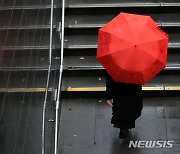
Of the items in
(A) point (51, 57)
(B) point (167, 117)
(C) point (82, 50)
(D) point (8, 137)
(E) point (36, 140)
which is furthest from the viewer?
(C) point (82, 50)

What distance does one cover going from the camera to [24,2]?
5250 millimetres

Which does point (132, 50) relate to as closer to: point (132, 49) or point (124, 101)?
point (132, 49)

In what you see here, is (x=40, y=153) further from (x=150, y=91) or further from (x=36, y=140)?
(x=150, y=91)

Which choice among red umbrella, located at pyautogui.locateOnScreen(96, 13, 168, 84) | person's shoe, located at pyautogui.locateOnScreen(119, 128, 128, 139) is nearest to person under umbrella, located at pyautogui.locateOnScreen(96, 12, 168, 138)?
red umbrella, located at pyautogui.locateOnScreen(96, 13, 168, 84)

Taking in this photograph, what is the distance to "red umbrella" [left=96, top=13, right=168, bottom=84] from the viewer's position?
541 centimetres

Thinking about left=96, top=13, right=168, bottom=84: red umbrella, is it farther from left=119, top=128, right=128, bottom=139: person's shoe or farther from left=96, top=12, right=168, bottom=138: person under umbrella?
left=119, top=128, right=128, bottom=139: person's shoe

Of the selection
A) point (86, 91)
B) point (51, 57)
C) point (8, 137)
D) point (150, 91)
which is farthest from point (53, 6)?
point (8, 137)

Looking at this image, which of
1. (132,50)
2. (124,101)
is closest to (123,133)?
(124,101)

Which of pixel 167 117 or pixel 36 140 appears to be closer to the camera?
pixel 36 140

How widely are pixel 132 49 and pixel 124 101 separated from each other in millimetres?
1125

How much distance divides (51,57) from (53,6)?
35.8 inches

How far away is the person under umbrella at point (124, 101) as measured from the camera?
6.14 m

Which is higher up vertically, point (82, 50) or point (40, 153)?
point (82, 50)

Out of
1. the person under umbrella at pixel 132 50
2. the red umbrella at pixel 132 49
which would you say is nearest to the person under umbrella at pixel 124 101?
the person under umbrella at pixel 132 50
